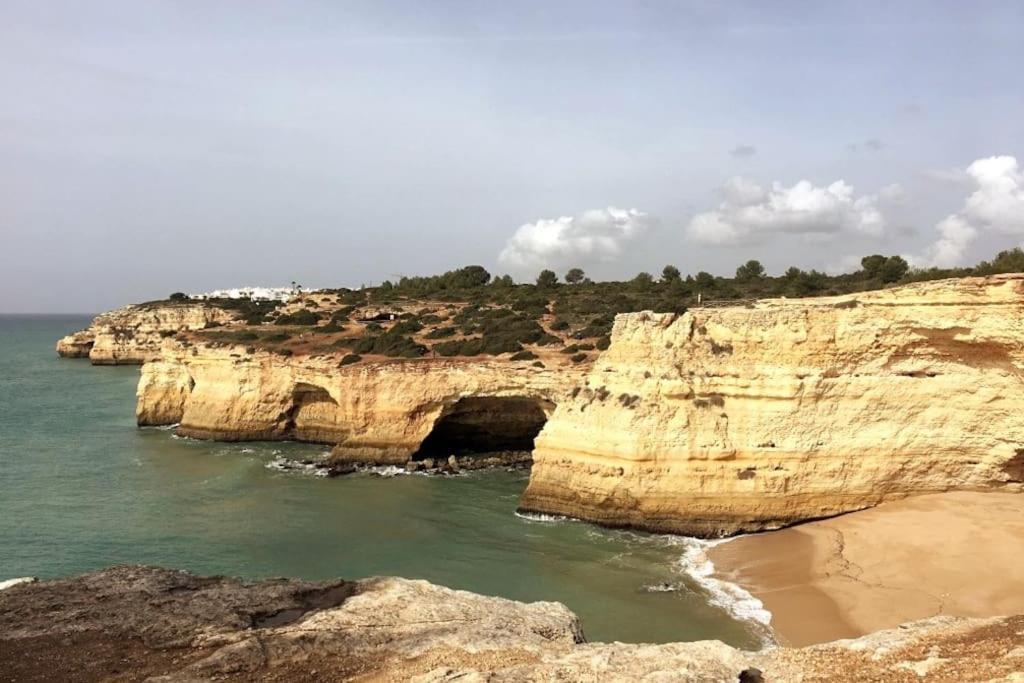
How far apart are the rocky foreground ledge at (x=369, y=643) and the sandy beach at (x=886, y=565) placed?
5084 millimetres

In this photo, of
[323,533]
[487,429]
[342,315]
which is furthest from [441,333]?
[323,533]

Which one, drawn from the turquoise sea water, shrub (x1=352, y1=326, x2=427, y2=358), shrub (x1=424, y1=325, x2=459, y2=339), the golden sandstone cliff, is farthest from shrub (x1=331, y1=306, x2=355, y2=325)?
the golden sandstone cliff

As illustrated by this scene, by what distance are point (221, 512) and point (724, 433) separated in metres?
14.3

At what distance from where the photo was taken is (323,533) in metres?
17.2

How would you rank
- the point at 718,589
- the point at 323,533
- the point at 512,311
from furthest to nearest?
the point at 512,311 < the point at 323,533 < the point at 718,589

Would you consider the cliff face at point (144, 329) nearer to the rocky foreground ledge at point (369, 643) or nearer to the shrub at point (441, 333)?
the shrub at point (441, 333)

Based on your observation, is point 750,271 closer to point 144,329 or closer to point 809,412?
point 809,412

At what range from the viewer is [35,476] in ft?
73.2

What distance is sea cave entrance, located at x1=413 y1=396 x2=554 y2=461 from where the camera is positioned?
86.7 feet

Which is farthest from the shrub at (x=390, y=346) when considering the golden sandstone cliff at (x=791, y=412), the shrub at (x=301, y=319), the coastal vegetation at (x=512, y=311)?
the golden sandstone cliff at (x=791, y=412)

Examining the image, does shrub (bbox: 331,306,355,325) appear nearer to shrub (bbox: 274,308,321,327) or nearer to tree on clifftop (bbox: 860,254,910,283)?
shrub (bbox: 274,308,321,327)

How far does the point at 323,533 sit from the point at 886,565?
13172 mm

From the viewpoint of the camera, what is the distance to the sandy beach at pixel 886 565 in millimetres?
11680

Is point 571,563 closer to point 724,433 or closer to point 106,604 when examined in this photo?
point 724,433
